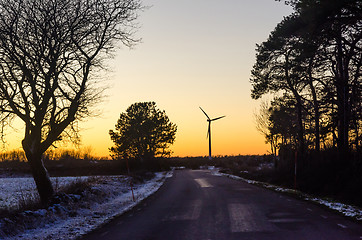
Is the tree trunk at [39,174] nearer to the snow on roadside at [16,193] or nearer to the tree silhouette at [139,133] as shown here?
the snow on roadside at [16,193]

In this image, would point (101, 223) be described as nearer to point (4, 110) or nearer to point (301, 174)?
point (4, 110)

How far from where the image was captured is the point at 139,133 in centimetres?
6431

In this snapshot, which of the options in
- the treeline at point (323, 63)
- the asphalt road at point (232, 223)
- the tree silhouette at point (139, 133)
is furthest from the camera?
the tree silhouette at point (139, 133)

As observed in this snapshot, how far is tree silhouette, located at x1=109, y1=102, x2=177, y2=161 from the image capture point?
64562 millimetres

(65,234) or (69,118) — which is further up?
(69,118)

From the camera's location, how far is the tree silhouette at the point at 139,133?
6456 cm

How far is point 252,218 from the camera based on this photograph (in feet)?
36.1

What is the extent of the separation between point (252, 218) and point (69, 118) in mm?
11151

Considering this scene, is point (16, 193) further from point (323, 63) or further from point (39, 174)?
point (323, 63)

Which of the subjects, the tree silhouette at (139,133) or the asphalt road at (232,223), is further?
the tree silhouette at (139,133)

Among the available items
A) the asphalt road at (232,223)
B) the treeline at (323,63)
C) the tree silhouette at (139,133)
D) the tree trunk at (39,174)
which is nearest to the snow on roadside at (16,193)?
the tree trunk at (39,174)

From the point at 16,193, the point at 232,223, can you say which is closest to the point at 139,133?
the point at 16,193

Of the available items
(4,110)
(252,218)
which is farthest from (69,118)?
(252,218)

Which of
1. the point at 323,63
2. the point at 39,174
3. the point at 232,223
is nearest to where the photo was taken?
the point at 232,223
